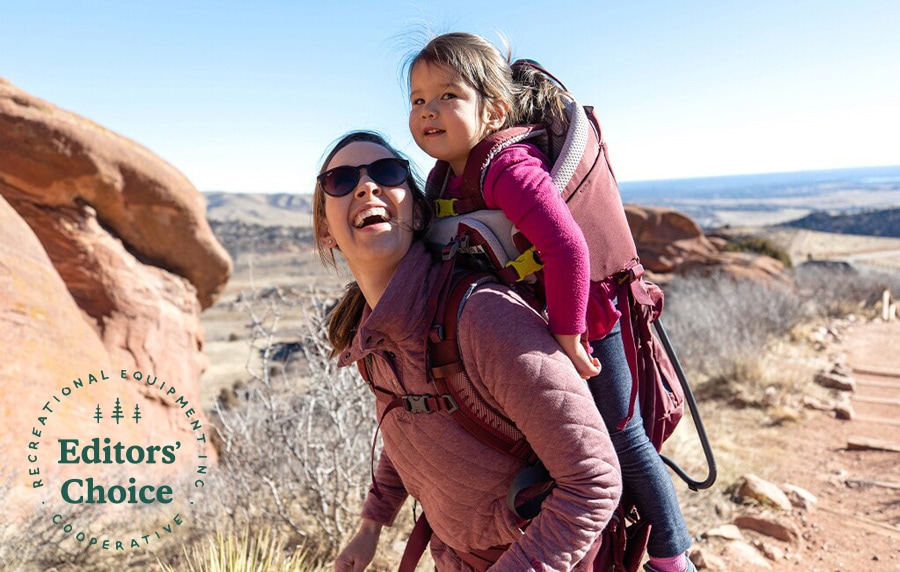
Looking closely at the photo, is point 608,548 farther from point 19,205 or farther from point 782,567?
point 19,205

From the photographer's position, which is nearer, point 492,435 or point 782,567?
point 492,435

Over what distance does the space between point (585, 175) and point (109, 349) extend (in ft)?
20.1

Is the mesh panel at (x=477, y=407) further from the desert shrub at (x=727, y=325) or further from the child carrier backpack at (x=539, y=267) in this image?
the desert shrub at (x=727, y=325)

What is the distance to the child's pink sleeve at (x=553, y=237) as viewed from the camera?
129 cm

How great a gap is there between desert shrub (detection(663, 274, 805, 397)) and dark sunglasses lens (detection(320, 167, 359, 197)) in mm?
7612

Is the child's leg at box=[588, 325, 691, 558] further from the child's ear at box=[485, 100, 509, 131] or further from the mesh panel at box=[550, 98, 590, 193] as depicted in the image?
the child's ear at box=[485, 100, 509, 131]

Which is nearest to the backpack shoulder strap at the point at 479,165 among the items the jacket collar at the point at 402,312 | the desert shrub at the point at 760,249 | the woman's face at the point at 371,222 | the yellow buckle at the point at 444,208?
the yellow buckle at the point at 444,208

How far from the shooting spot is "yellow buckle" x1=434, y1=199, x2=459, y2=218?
155cm

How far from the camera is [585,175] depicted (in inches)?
56.9

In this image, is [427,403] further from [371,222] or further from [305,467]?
[305,467]

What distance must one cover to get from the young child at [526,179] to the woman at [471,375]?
0.13 m

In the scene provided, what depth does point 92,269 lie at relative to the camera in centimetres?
659

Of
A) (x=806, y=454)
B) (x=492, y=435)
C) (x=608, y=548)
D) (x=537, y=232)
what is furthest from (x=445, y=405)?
(x=806, y=454)

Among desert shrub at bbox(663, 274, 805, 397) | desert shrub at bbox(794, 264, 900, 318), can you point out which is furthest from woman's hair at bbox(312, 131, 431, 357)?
desert shrub at bbox(794, 264, 900, 318)
